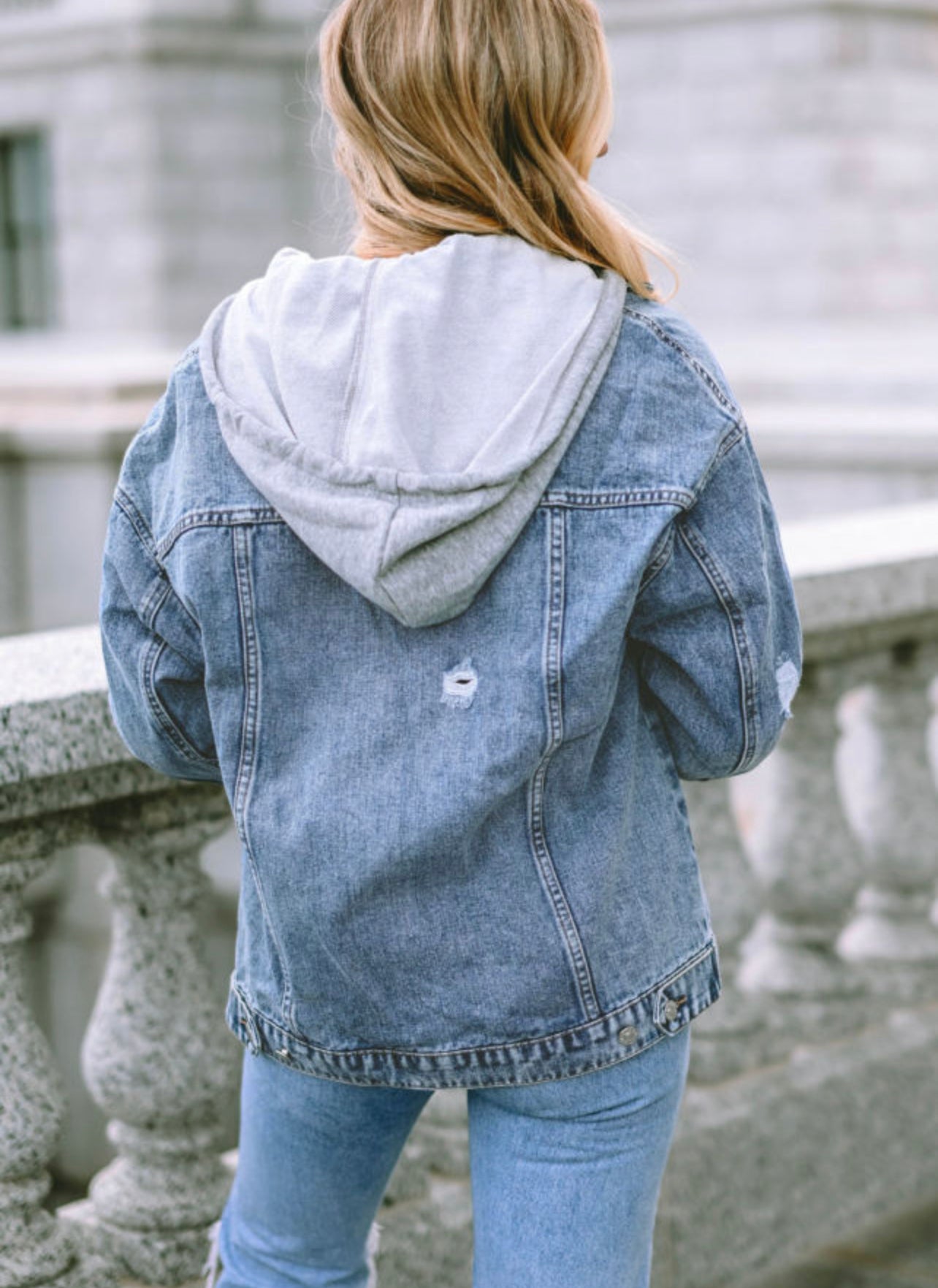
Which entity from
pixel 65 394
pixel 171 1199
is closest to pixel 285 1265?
pixel 171 1199

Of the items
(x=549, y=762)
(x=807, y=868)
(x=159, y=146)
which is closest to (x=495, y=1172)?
(x=549, y=762)

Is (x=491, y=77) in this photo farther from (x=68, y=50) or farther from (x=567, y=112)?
(x=68, y=50)

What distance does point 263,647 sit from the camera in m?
1.73

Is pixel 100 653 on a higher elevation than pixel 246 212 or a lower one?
higher

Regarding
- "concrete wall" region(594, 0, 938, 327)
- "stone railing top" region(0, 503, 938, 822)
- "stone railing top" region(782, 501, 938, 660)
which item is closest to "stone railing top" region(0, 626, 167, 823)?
"stone railing top" region(0, 503, 938, 822)

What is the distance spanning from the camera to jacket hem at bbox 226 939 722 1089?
5.71ft

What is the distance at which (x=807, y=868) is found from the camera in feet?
10.5

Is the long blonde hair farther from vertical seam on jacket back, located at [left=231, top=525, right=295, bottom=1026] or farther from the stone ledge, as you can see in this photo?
the stone ledge

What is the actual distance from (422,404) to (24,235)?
1741 cm

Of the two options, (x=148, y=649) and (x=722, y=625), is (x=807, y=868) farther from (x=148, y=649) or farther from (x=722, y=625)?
(x=148, y=649)

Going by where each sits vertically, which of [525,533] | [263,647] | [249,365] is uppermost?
[249,365]

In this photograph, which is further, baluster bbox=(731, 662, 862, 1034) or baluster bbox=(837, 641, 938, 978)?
baluster bbox=(837, 641, 938, 978)

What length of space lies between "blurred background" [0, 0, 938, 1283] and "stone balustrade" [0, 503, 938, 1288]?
3877mm

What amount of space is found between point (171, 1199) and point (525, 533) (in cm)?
125
